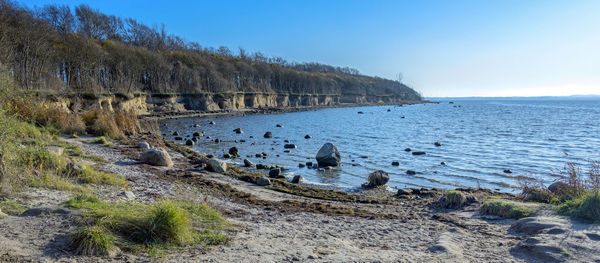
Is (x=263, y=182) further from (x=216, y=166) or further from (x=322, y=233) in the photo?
(x=322, y=233)

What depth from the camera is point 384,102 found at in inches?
7131

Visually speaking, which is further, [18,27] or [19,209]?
[18,27]

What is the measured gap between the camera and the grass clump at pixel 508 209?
8727 millimetres

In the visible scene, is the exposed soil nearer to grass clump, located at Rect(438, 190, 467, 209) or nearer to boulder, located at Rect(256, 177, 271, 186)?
grass clump, located at Rect(438, 190, 467, 209)

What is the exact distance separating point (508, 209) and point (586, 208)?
166 centimetres

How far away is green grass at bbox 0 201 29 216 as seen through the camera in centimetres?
566

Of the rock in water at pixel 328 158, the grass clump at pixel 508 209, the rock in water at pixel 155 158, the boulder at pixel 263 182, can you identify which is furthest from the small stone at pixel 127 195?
the rock in water at pixel 328 158

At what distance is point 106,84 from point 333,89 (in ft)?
355

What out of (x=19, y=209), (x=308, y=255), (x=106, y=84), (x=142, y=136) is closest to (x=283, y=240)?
(x=308, y=255)

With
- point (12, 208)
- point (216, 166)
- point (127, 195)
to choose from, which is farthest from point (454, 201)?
point (12, 208)

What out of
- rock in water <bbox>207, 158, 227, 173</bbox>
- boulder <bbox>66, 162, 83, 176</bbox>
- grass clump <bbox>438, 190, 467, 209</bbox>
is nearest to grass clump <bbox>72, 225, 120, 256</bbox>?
boulder <bbox>66, 162, 83, 176</bbox>

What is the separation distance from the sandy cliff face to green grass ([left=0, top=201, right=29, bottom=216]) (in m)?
22.9

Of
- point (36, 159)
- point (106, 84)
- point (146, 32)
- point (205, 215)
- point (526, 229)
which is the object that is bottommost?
point (526, 229)

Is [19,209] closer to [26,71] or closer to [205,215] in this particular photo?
[205,215]
